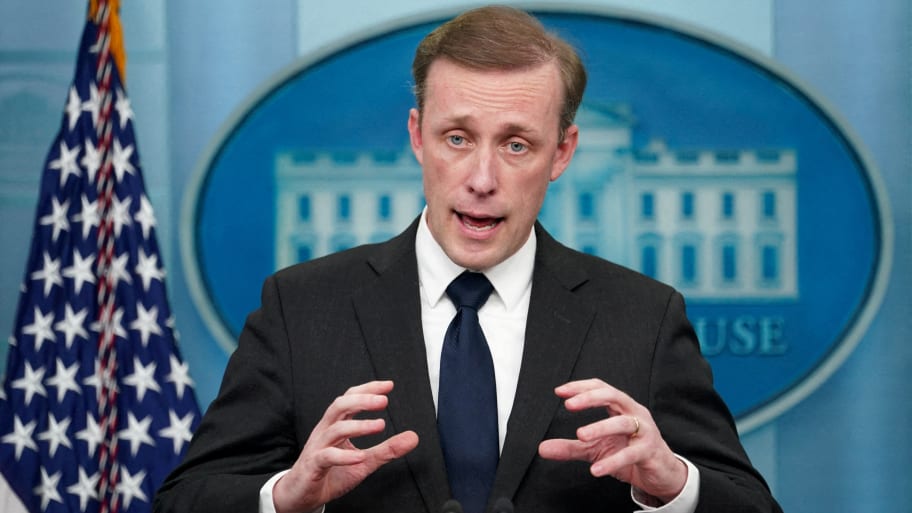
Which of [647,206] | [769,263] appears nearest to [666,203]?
[647,206]

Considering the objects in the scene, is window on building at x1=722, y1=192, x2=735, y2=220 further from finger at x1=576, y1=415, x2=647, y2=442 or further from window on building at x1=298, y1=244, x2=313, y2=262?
finger at x1=576, y1=415, x2=647, y2=442

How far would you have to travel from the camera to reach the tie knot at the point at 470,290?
1831 millimetres

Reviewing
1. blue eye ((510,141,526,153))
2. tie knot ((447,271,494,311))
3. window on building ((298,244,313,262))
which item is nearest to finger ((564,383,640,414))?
tie knot ((447,271,494,311))

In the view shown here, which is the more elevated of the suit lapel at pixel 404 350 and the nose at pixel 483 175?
the nose at pixel 483 175

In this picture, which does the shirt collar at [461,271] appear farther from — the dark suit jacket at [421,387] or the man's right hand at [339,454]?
the man's right hand at [339,454]

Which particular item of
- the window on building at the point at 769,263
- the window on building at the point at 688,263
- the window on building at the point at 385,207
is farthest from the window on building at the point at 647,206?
the window on building at the point at 385,207

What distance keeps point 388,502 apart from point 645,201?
5.05 ft

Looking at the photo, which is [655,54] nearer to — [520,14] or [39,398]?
[520,14]

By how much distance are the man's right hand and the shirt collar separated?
1.22ft

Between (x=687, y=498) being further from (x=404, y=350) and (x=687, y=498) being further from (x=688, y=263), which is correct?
(x=688, y=263)

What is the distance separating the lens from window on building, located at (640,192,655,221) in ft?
9.82

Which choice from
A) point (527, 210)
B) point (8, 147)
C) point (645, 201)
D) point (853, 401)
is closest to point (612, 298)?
point (527, 210)

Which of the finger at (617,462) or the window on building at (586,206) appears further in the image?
the window on building at (586,206)

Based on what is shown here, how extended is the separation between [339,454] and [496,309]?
0.49 m
